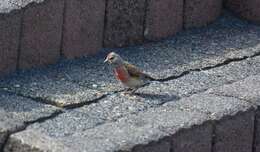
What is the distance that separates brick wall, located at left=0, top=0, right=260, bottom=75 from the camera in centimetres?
582

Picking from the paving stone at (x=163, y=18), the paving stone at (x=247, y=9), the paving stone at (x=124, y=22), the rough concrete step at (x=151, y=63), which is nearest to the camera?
the rough concrete step at (x=151, y=63)

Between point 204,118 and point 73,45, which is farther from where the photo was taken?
point 73,45

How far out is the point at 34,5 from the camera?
5883 millimetres

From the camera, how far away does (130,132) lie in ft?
16.2

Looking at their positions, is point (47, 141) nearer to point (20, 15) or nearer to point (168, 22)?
point (20, 15)

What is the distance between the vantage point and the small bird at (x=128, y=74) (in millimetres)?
5757

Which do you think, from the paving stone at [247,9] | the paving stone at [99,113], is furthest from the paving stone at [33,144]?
the paving stone at [247,9]

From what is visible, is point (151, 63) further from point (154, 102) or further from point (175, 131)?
point (175, 131)

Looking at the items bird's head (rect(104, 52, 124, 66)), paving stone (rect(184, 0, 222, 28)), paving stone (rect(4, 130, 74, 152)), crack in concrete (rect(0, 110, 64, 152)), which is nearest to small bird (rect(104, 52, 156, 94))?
bird's head (rect(104, 52, 124, 66))

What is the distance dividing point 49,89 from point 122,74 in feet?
1.69

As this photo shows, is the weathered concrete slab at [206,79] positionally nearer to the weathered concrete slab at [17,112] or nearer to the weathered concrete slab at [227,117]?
the weathered concrete slab at [227,117]

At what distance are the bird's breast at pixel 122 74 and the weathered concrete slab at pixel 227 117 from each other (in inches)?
19.2

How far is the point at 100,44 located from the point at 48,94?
1.02 m

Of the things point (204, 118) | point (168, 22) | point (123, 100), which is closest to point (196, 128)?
point (204, 118)
